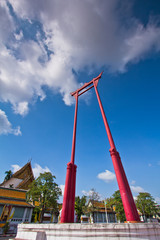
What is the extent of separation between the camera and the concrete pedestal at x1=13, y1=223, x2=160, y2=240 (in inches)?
182

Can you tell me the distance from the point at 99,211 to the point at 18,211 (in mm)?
21259

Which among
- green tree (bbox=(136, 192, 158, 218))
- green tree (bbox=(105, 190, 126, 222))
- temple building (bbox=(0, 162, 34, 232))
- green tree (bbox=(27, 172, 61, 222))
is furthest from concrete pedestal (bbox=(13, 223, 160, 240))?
green tree (bbox=(136, 192, 158, 218))

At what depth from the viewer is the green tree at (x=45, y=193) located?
58.6 ft

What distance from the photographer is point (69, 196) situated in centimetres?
746

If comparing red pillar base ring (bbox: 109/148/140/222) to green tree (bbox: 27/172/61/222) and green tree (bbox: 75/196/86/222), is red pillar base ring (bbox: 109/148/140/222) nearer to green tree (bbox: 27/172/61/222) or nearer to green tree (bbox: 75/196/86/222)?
green tree (bbox: 27/172/61/222)

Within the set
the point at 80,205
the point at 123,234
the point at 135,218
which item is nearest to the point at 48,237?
the point at 123,234

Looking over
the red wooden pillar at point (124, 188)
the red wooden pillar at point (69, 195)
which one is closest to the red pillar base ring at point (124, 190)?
the red wooden pillar at point (124, 188)

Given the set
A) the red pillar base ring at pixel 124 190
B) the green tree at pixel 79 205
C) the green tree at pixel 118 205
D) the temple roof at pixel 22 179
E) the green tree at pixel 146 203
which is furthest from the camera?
the green tree at pixel 146 203

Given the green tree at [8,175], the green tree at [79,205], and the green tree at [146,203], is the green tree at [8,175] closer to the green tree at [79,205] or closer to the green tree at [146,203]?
the green tree at [79,205]

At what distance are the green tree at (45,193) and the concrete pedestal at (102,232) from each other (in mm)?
13997

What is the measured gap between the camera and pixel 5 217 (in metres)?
17.9

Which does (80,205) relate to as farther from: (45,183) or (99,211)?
(45,183)

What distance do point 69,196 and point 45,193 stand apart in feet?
43.5

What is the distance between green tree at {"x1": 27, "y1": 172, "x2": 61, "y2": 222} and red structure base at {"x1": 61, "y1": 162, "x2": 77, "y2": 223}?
1256 cm
